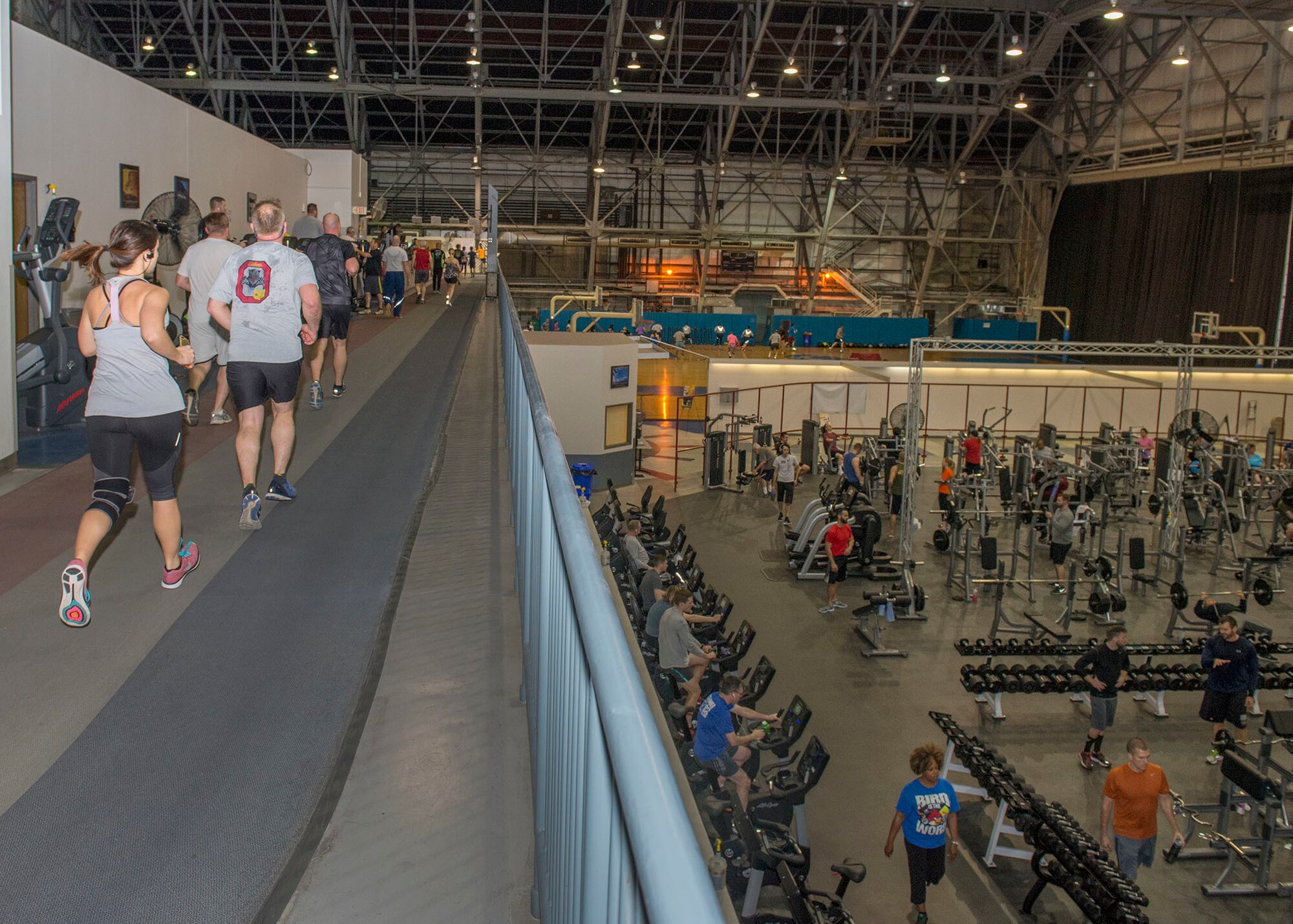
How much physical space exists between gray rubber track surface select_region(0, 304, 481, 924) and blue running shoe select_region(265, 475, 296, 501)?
54 cm

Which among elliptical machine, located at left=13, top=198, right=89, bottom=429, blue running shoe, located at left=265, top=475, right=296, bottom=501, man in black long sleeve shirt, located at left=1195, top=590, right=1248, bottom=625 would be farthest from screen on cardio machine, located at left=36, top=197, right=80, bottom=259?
man in black long sleeve shirt, located at left=1195, top=590, right=1248, bottom=625

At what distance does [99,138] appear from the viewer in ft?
37.8

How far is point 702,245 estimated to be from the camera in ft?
121

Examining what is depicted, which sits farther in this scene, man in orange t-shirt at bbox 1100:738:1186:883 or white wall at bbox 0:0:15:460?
man in orange t-shirt at bbox 1100:738:1186:883

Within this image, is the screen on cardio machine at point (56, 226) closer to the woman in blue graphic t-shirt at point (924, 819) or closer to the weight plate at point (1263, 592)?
the woman in blue graphic t-shirt at point (924, 819)

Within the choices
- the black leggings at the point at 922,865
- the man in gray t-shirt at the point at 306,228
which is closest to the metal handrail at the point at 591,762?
the black leggings at the point at 922,865

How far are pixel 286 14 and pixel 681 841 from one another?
1336 inches

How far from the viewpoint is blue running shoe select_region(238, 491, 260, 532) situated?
450 cm

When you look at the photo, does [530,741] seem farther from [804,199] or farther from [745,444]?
[804,199]

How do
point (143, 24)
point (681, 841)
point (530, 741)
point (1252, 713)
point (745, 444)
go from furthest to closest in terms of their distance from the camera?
point (143, 24), point (745, 444), point (1252, 713), point (530, 741), point (681, 841)

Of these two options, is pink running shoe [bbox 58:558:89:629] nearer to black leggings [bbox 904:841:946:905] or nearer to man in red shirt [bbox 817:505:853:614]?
black leggings [bbox 904:841:946:905]

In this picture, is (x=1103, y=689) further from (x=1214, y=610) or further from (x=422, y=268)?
(x=422, y=268)

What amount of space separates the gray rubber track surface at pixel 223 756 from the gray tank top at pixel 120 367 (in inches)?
27.9

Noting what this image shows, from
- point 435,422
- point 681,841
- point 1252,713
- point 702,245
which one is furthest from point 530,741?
point 702,245
